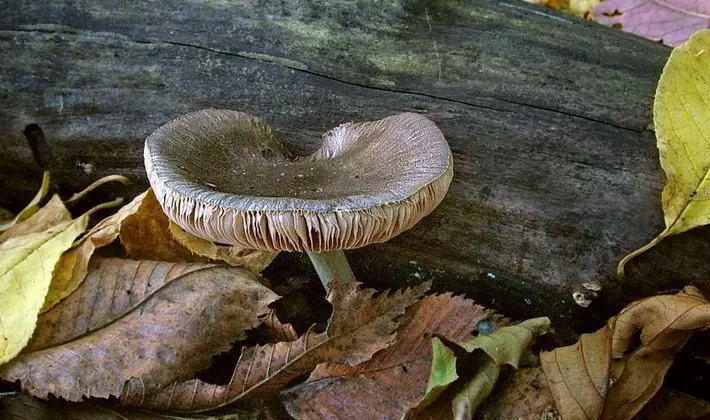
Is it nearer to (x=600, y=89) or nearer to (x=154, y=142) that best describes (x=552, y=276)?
(x=600, y=89)

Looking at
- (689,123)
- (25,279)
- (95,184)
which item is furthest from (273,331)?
(689,123)

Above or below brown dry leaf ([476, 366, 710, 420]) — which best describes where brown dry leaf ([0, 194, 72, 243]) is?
below

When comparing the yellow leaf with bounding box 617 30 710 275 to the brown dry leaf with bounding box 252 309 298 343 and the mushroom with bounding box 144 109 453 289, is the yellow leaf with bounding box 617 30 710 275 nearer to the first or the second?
the mushroom with bounding box 144 109 453 289

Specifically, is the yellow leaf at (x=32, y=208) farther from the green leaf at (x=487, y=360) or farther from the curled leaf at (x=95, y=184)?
the green leaf at (x=487, y=360)

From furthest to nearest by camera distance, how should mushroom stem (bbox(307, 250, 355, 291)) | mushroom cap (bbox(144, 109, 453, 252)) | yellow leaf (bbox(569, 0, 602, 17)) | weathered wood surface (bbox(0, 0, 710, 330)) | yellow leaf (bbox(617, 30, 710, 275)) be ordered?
yellow leaf (bbox(569, 0, 602, 17)) < weathered wood surface (bbox(0, 0, 710, 330)) < mushroom stem (bbox(307, 250, 355, 291)) < yellow leaf (bbox(617, 30, 710, 275)) < mushroom cap (bbox(144, 109, 453, 252))

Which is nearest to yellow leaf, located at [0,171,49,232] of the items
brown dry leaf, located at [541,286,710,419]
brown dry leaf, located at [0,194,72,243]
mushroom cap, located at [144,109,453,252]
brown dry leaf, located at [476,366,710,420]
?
brown dry leaf, located at [0,194,72,243]

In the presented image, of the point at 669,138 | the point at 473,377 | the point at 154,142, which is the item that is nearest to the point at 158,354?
the point at 154,142

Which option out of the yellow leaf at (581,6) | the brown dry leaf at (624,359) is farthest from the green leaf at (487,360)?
the yellow leaf at (581,6)
